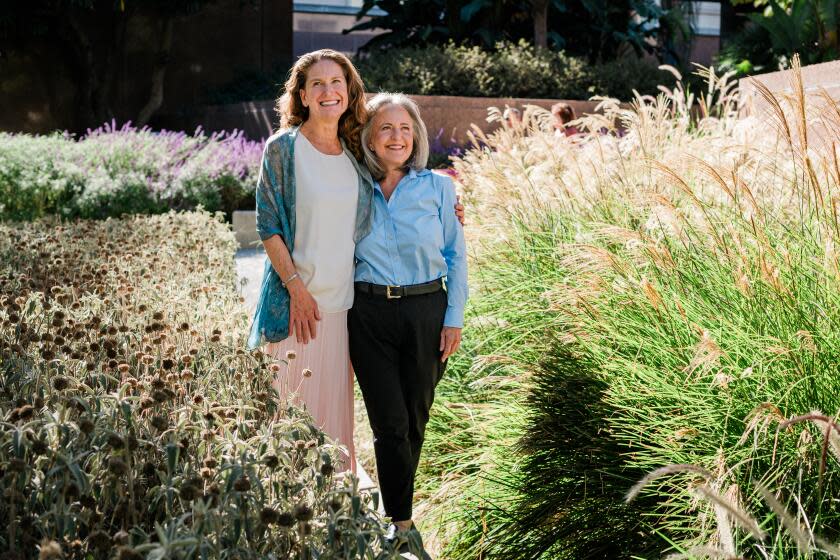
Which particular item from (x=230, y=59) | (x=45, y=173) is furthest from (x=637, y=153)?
(x=230, y=59)

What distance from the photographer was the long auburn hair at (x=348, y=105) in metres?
3.62

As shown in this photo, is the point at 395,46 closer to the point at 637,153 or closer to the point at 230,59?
the point at 230,59

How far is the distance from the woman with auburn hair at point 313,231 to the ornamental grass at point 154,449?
21 cm

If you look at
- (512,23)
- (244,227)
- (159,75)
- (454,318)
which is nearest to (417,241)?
(454,318)

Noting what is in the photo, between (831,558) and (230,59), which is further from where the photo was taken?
(230,59)

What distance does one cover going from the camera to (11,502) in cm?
164

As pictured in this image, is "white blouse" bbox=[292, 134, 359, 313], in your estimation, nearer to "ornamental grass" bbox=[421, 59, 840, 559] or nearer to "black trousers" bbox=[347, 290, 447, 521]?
"black trousers" bbox=[347, 290, 447, 521]

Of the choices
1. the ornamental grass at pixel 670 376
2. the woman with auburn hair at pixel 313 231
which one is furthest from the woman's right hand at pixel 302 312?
the ornamental grass at pixel 670 376

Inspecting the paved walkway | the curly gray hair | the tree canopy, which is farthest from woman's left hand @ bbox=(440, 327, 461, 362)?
the tree canopy

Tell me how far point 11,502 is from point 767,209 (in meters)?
2.84

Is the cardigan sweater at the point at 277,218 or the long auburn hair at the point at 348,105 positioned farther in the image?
the long auburn hair at the point at 348,105

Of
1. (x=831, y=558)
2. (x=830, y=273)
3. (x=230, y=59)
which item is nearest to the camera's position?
(x=831, y=558)

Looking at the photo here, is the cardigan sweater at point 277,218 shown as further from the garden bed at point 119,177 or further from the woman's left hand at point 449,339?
the garden bed at point 119,177

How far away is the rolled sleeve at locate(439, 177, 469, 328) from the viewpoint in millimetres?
3635
